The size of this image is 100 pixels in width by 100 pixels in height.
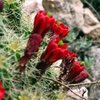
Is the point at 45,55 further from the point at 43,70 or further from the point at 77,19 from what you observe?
the point at 77,19

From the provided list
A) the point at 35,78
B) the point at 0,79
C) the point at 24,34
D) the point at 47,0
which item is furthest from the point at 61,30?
the point at 47,0

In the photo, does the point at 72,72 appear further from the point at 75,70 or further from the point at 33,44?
the point at 33,44

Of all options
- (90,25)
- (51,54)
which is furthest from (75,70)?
(90,25)

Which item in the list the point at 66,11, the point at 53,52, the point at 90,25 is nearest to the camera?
the point at 53,52

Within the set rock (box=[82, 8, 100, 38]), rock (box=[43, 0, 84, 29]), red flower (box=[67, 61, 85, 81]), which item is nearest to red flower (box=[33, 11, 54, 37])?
red flower (box=[67, 61, 85, 81])

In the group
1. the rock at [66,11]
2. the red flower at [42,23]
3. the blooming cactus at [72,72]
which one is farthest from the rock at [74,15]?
the red flower at [42,23]

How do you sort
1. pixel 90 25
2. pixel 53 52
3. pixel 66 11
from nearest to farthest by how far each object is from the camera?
pixel 53 52
pixel 66 11
pixel 90 25

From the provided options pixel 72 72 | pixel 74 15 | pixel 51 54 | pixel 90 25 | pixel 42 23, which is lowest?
pixel 90 25

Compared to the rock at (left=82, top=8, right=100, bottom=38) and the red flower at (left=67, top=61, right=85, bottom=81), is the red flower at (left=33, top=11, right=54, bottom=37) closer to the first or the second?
the red flower at (left=67, top=61, right=85, bottom=81)
